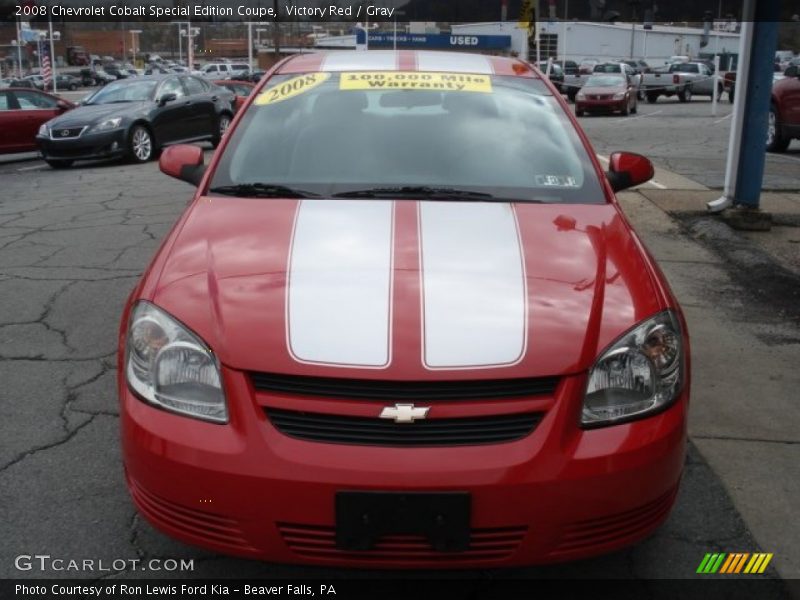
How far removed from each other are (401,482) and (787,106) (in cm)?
1380

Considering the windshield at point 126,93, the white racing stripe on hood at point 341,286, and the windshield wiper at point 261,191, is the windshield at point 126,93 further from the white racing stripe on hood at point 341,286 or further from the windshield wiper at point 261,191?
the white racing stripe on hood at point 341,286

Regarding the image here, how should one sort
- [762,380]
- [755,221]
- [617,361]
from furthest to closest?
[755,221] < [762,380] < [617,361]

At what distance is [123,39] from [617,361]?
108m

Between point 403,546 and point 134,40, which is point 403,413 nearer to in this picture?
point 403,546

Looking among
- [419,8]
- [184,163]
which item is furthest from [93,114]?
[419,8]

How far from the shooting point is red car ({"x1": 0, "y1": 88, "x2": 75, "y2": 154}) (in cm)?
1602

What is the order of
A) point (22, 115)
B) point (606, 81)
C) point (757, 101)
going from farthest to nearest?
point (606, 81), point (22, 115), point (757, 101)

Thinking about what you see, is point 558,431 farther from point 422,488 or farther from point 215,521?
point 215,521

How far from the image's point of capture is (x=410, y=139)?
3678mm

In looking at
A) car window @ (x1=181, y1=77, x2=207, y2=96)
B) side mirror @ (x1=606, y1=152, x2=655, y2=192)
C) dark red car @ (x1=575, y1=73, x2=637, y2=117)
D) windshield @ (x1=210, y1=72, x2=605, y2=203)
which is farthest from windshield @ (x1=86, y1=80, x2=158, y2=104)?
dark red car @ (x1=575, y1=73, x2=637, y2=117)

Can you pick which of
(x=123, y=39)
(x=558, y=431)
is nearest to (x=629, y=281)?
(x=558, y=431)

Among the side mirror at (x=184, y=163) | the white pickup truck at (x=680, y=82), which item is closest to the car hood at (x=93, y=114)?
the side mirror at (x=184, y=163)

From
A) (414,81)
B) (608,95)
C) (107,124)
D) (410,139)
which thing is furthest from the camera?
(608,95)

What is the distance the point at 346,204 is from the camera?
322 centimetres
